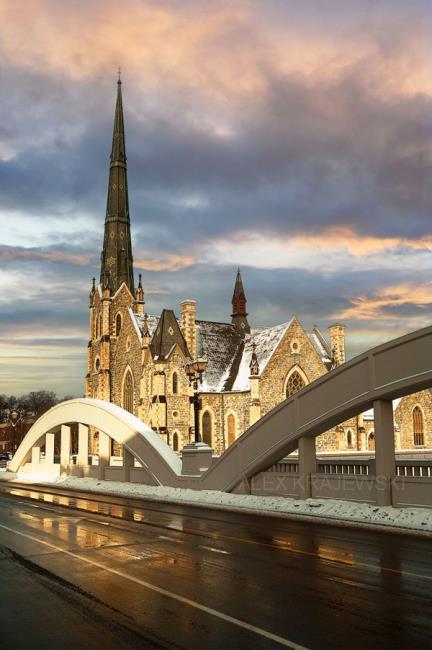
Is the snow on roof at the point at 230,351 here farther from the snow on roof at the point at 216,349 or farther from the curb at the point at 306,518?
the curb at the point at 306,518

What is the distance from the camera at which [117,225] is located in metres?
60.6

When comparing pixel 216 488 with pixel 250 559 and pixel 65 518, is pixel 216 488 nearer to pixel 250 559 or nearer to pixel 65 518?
pixel 65 518

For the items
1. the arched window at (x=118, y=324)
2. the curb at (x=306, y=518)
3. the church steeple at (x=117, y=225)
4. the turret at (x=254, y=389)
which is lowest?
the curb at (x=306, y=518)

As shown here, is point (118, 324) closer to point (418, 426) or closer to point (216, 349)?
point (216, 349)

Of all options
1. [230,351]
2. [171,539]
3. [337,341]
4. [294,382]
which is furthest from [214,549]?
[337,341]

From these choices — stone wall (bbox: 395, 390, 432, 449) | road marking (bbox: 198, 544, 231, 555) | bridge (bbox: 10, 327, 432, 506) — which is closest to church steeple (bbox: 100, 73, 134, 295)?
stone wall (bbox: 395, 390, 432, 449)

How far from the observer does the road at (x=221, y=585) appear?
582 cm

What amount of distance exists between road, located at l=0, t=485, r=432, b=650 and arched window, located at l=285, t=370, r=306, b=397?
33.1m

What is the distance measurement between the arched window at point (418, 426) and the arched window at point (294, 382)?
12.0m

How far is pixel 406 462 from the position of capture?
605 inches

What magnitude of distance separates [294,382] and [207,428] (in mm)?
7626

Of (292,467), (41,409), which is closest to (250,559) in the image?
(292,467)

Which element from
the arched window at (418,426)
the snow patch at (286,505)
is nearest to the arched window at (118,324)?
the arched window at (418,426)

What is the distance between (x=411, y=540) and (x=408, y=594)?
15.2 ft
